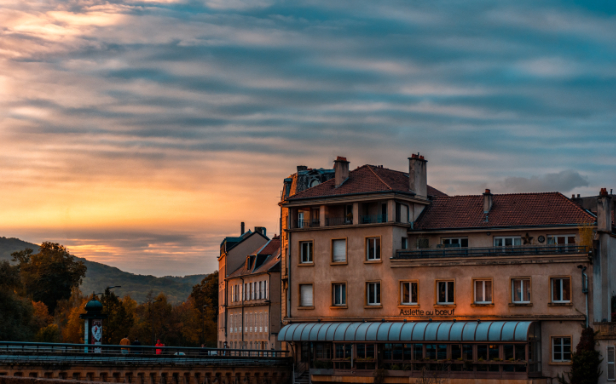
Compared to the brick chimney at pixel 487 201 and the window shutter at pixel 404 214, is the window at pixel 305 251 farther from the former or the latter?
the brick chimney at pixel 487 201

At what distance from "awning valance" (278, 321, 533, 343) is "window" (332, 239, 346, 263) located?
503 cm

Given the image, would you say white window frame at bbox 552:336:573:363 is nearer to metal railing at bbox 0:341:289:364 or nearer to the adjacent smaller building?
metal railing at bbox 0:341:289:364

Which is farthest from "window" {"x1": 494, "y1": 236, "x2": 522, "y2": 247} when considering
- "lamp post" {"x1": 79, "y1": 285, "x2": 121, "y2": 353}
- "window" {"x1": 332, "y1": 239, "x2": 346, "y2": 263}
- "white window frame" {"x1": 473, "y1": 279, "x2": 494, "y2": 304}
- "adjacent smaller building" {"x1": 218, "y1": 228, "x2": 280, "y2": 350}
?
"adjacent smaller building" {"x1": 218, "y1": 228, "x2": 280, "y2": 350}

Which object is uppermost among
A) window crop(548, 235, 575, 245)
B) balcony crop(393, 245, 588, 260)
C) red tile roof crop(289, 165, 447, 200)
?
red tile roof crop(289, 165, 447, 200)

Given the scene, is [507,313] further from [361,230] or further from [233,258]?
[233,258]

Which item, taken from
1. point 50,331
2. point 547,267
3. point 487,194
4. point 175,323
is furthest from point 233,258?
point 547,267

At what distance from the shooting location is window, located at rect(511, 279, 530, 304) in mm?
57875

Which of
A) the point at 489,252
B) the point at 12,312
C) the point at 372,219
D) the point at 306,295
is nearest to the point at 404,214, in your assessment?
the point at 372,219

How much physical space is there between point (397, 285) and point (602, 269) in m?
14.2

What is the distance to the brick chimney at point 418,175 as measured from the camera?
67062 mm

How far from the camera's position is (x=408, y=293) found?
6244 cm

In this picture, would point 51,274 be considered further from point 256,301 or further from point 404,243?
point 404,243

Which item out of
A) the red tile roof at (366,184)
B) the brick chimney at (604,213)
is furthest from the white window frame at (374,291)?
the brick chimney at (604,213)

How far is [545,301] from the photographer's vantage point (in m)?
56.9
